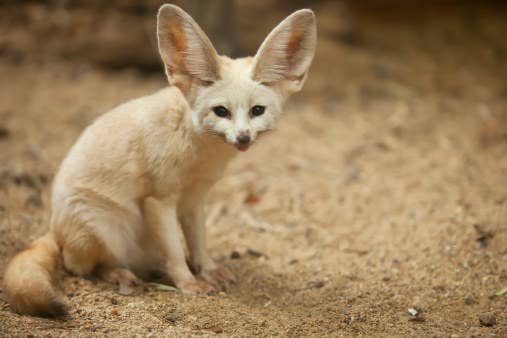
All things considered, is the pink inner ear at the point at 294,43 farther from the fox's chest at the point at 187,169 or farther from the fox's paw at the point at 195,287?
the fox's paw at the point at 195,287

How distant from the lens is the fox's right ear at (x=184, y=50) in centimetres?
309

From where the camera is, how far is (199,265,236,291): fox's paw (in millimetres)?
3729

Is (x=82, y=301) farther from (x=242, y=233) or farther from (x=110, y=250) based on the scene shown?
(x=242, y=233)

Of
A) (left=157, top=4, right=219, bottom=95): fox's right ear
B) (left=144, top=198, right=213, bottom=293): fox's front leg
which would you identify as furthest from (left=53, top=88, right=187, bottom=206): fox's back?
(left=157, top=4, right=219, bottom=95): fox's right ear

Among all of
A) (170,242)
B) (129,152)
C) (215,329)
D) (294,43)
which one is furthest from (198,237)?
Result: (294,43)

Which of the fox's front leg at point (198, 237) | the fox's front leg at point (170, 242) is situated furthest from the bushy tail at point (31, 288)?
the fox's front leg at point (198, 237)

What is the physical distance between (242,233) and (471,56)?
5.73m

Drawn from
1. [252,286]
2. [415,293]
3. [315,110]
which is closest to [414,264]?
[415,293]

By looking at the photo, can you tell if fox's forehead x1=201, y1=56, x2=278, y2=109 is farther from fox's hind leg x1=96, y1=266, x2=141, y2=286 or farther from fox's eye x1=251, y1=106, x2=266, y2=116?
fox's hind leg x1=96, y1=266, x2=141, y2=286

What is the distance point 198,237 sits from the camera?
3775mm

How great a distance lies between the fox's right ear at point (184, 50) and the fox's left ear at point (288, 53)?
0.93 feet

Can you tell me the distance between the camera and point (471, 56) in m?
Result: 8.56

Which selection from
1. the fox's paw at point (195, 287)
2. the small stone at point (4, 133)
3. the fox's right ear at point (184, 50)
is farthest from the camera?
the small stone at point (4, 133)

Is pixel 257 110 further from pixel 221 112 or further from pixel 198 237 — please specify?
pixel 198 237
